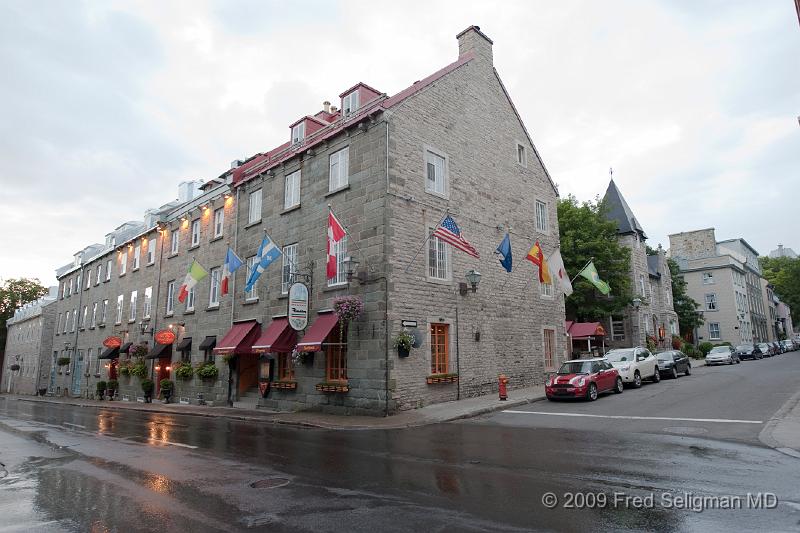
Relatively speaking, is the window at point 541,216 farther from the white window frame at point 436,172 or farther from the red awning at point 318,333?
the red awning at point 318,333

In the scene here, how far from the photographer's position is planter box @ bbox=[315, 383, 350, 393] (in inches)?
656

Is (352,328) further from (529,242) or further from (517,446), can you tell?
(529,242)

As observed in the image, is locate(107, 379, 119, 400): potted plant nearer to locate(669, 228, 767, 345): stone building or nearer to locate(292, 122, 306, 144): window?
locate(292, 122, 306, 144): window

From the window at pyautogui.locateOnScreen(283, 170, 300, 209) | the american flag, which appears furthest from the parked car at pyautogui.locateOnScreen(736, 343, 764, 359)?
the window at pyautogui.locateOnScreen(283, 170, 300, 209)

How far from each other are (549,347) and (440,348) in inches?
338

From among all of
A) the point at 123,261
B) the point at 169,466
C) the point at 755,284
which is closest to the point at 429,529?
the point at 169,466

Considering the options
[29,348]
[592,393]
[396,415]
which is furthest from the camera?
[29,348]

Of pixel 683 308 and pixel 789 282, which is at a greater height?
pixel 789 282

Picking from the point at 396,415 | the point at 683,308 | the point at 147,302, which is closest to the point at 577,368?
the point at 396,415

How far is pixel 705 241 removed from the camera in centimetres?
6222

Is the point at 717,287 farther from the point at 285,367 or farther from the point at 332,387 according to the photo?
the point at 332,387

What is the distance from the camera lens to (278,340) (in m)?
18.5

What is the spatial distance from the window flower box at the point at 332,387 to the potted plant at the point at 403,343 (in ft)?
7.61

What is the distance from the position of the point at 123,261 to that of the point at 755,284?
7752cm
